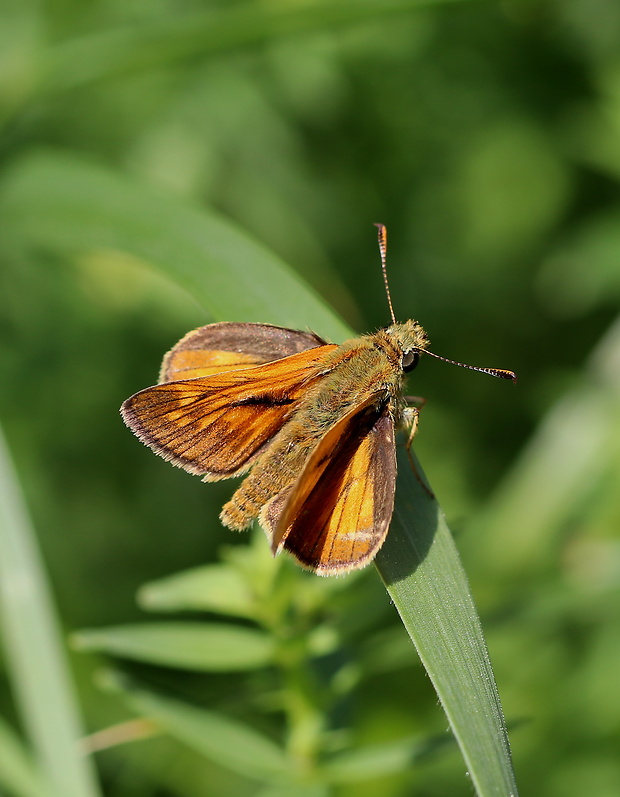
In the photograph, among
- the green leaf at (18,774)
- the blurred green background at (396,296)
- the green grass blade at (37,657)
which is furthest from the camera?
the blurred green background at (396,296)

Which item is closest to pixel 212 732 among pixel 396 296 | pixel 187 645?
pixel 187 645

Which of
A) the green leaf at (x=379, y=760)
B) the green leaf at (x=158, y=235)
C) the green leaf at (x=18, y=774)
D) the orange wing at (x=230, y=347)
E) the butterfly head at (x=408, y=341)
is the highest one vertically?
the green leaf at (x=158, y=235)

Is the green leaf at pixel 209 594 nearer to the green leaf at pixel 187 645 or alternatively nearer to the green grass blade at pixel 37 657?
the green leaf at pixel 187 645

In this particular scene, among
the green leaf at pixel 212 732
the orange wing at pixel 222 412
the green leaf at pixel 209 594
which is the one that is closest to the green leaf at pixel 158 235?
the orange wing at pixel 222 412

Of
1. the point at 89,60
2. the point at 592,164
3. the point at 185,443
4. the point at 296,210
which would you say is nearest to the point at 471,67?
the point at 592,164

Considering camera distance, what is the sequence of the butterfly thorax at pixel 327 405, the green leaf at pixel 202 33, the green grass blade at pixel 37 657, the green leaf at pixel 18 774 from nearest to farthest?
the butterfly thorax at pixel 327 405
the green grass blade at pixel 37 657
the green leaf at pixel 18 774
the green leaf at pixel 202 33

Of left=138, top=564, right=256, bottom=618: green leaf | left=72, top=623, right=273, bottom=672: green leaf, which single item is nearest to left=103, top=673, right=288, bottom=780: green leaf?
left=72, top=623, right=273, bottom=672: green leaf

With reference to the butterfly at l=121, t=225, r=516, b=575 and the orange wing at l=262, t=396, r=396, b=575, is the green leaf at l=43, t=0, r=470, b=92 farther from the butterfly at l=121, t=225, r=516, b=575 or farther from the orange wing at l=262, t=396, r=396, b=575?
the orange wing at l=262, t=396, r=396, b=575
